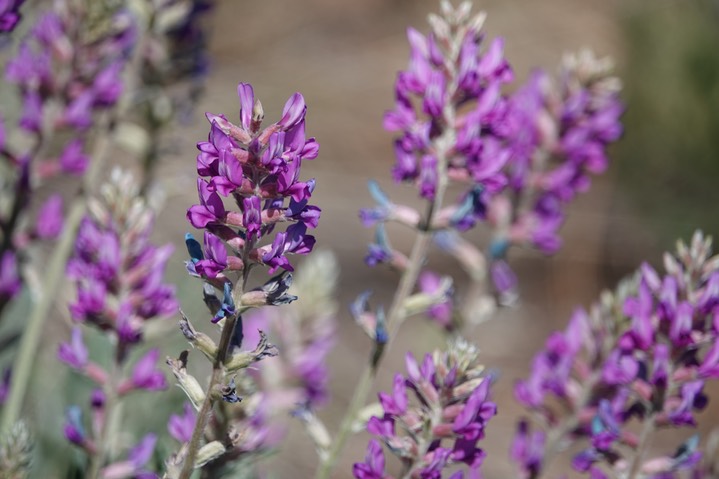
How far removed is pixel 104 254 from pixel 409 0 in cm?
961

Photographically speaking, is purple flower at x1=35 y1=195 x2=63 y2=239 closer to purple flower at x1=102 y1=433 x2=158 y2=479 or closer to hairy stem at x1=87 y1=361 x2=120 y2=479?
hairy stem at x1=87 y1=361 x2=120 y2=479

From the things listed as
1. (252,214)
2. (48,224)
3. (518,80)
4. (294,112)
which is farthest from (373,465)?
(518,80)

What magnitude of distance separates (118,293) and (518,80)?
28.4 feet

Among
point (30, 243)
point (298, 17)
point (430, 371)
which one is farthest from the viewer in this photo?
point (298, 17)

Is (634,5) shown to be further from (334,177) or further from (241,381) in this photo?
(241,381)

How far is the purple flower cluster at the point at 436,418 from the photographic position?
1.73m

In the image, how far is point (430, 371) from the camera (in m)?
1.77

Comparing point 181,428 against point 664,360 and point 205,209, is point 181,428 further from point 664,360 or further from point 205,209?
point 664,360

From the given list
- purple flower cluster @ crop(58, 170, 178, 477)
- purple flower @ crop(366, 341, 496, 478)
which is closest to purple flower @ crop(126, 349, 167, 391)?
purple flower cluster @ crop(58, 170, 178, 477)

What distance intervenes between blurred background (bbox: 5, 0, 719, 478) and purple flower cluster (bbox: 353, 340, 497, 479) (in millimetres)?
2602

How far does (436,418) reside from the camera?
1.78 meters

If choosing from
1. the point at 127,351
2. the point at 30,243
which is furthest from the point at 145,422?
the point at 127,351

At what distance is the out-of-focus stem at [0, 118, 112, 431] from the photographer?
251 centimetres

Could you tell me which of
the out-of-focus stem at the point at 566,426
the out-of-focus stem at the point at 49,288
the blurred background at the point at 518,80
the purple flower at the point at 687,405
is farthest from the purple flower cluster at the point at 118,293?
the blurred background at the point at 518,80
